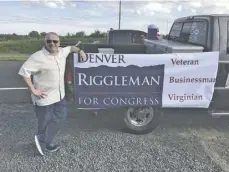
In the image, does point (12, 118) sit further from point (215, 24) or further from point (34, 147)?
point (215, 24)

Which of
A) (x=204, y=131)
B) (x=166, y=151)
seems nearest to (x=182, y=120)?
(x=204, y=131)

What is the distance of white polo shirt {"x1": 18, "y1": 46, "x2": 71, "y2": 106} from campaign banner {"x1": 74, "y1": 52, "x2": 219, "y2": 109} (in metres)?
0.55

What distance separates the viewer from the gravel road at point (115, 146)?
415 cm

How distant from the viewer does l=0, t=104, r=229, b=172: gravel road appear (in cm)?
415

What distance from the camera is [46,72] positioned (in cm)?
412

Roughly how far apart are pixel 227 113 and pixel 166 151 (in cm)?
130

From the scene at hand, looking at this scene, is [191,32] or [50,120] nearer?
[50,120]

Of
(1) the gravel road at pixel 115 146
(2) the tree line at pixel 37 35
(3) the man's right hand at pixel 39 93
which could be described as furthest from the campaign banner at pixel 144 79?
(2) the tree line at pixel 37 35

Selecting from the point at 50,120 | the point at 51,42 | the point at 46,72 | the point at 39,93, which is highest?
the point at 51,42

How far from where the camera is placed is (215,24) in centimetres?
501

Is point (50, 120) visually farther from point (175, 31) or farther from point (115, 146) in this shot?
A: point (175, 31)

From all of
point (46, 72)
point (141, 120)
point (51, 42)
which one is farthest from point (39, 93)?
Result: point (141, 120)

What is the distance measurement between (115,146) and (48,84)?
137 centimetres

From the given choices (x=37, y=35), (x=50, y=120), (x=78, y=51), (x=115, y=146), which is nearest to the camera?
(x=50, y=120)
